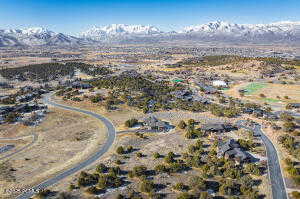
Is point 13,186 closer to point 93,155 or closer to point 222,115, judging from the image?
point 93,155

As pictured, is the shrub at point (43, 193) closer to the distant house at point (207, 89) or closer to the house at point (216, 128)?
the house at point (216, 128)

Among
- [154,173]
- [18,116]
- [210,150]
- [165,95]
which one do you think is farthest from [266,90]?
[18,116]

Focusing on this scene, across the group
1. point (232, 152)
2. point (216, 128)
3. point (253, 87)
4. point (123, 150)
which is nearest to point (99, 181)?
point (123, 150)

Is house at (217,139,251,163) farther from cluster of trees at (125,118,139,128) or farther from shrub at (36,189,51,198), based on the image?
shrub at (36,189,51,198)

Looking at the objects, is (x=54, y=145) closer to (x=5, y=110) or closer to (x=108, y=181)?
(x=108, y=181)

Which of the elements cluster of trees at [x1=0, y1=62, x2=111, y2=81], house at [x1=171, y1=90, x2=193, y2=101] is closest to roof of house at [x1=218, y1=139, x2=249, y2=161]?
house at [x1=171, y1=90, x2=193, y2=101]

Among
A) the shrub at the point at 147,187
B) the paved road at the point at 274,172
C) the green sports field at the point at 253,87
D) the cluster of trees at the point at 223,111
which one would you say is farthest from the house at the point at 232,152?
the green sports field at the point at 253,87
